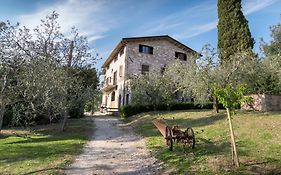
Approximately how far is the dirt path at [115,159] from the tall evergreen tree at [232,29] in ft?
61.1

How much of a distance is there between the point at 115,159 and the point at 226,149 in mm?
4275

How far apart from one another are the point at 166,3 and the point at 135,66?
26711 mm

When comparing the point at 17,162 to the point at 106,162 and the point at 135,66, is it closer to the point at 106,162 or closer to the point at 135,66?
the point at 106,162

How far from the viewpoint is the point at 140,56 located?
40156mm

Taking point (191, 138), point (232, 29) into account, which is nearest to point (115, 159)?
point (191, 138)

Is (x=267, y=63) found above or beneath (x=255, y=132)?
above

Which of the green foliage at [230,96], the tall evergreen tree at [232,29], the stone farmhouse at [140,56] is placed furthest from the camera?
the stone farmhouse at [140,56]

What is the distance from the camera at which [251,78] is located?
21.8 m

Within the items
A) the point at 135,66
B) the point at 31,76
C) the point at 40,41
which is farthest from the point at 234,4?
the point at 31,76

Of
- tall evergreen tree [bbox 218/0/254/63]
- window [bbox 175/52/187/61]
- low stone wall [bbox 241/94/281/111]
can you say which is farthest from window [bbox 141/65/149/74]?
low stone wall [bbox 241/94/281/111]

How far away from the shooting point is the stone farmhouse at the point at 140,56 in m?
39.4

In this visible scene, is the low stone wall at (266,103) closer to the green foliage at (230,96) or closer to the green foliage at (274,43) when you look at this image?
the green foliage at (274,43)

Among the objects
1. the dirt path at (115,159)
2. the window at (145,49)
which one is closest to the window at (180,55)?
the window at (145,49)

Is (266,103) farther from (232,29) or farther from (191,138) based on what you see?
(191,138)
